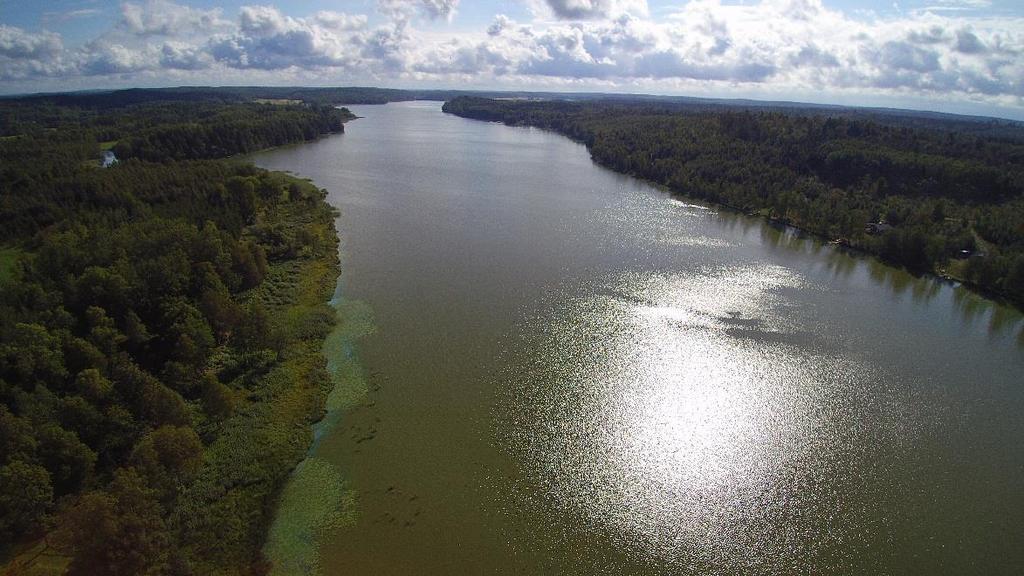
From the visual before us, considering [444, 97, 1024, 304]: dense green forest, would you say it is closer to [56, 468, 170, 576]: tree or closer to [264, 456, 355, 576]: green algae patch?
[264, 456, 355, 576]: green algae patch

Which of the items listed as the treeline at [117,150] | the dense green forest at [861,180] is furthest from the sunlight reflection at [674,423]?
the treeline at [117,150]

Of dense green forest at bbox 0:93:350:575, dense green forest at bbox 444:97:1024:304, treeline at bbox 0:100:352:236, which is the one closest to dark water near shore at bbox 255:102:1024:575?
dense green forest at bbox 0:93:350:575

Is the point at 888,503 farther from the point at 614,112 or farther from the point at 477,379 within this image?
the point at 614,112

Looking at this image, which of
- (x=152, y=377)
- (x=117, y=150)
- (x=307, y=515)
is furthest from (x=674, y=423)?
(x=117, y=150)

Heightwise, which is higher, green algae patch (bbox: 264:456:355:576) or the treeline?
the treeline

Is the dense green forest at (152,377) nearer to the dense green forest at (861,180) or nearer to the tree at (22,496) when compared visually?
the tree at (22,496)
